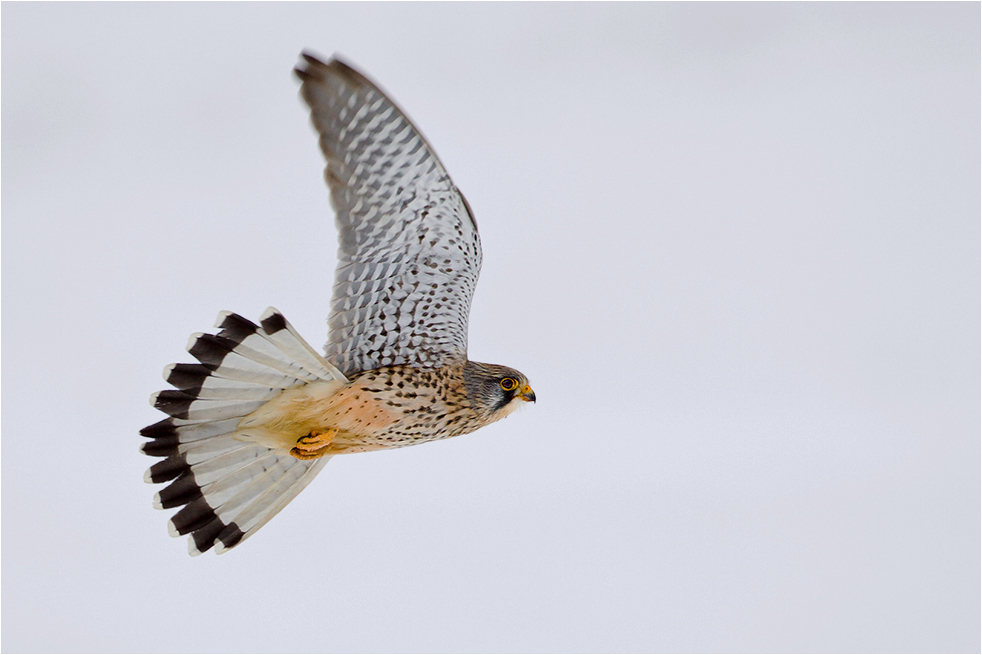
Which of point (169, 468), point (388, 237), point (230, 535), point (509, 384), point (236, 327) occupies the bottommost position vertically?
point (230, 535)

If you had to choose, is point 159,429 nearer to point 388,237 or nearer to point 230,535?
point 230,535

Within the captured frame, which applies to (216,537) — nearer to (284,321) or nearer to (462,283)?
(284,321)

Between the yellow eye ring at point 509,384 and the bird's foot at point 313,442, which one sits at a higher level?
the yellow eye ring at point 509,384

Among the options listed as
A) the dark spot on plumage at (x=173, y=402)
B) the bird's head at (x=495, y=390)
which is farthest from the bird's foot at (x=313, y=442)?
the bird's head at (x=495, y=390)

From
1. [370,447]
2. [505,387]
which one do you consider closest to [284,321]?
[370,447]

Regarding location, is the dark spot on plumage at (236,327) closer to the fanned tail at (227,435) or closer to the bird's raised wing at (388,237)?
the fanned tail at (227,435)

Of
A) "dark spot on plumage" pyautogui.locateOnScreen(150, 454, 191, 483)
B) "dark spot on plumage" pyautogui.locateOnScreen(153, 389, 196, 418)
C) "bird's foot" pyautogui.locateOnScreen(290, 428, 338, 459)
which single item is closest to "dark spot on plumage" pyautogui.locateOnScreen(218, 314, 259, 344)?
"dark spot on plumage" pyautogui.locateOnScreen(153, 389, 196, 418)

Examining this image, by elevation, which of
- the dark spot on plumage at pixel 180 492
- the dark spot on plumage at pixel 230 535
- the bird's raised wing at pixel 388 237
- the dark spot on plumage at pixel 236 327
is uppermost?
the bird's raised wing at pixel 388 237

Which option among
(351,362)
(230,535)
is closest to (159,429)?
(230,535)
